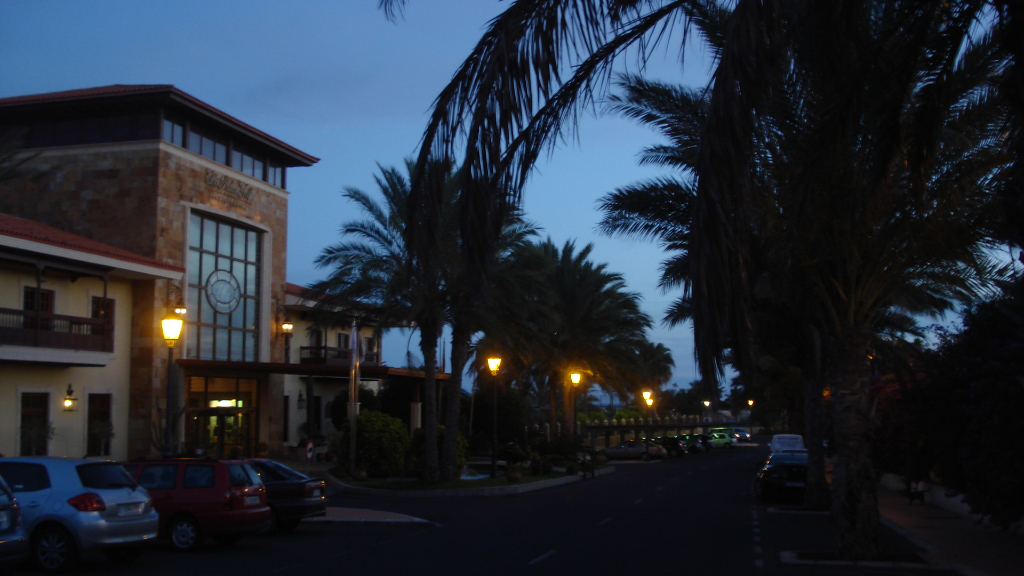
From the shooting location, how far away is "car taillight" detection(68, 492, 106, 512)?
11562 mm

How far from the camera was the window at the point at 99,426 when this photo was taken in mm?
30147

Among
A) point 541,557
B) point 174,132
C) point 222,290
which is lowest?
point 541,557

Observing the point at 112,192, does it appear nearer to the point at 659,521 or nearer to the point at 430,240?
the point at 659,521

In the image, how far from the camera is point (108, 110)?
3462 centimetres

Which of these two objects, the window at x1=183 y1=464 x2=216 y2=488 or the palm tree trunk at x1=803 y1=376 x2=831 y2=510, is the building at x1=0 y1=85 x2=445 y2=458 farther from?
the palm tree trunk at x1=803 y1=376 x2=831 y2=510

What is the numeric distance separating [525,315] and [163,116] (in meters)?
17.3

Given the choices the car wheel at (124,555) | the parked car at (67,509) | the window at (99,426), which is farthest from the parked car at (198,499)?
the window at (99,426)

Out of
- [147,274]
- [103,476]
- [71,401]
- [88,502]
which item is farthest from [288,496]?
[147,274]

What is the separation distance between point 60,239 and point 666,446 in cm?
3921

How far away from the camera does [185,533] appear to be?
1447 centimetres

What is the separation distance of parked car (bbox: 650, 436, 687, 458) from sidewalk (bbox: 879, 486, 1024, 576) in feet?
108

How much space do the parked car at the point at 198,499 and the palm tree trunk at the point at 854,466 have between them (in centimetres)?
957

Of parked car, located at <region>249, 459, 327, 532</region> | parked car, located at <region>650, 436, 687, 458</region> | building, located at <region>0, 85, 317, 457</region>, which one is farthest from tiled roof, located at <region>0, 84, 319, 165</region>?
parked car, located at <region>650, 436, 687, 458</region>

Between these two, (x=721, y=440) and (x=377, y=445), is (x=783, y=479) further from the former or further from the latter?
(x=721, y=440)
